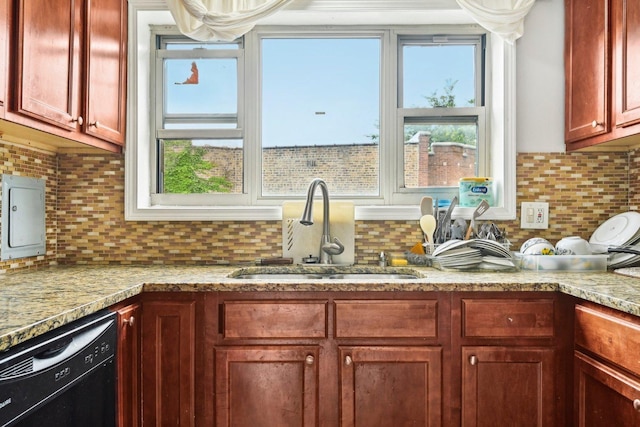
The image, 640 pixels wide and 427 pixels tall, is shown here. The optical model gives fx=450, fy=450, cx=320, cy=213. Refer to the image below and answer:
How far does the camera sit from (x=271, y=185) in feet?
7.99

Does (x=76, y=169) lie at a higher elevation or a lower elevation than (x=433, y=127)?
lower

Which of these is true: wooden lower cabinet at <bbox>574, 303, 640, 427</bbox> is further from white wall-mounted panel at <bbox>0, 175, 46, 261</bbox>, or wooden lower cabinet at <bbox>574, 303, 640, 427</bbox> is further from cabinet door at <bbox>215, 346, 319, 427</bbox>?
white wall-mounted panel at <bbox>0, 175, 46, 261</bbox>

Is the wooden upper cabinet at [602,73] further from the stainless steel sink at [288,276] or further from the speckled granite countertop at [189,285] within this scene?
the stainless steel sink at [288,276]

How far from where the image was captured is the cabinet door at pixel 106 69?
73.4 inches

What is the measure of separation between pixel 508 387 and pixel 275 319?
0.89 meters

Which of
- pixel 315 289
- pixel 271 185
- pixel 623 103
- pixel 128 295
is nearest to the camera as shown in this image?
pixel 128 295

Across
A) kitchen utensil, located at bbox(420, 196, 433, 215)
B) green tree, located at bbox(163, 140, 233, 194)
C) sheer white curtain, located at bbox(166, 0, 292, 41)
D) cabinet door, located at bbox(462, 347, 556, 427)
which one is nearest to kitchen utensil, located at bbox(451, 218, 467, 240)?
kitchen utensil, located at bbox(420, 196, 433, 215)

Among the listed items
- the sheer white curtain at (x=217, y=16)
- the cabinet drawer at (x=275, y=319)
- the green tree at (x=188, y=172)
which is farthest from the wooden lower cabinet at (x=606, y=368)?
the sheer white curtain at (x=217, y=16)

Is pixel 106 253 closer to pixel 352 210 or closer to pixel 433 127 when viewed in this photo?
pixel 352 210

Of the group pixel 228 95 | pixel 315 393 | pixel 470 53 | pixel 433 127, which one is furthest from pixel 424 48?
pixel 315 393

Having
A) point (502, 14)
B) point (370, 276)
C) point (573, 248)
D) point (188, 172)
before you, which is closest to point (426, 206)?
point (370, 276)

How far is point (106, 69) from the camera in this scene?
201 cm

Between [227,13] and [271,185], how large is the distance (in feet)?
2.87

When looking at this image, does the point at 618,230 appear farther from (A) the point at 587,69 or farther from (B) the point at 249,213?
(B) the point at 249,213
